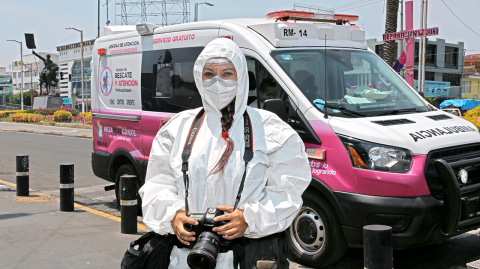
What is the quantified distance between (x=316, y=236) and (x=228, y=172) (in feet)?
8.61

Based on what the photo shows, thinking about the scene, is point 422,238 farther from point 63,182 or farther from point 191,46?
point 63,182

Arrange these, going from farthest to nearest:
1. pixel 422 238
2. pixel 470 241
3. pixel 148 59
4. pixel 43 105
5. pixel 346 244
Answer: pixel 43 105 → pixel 148 59 → pixel 470 241 → pixel 346 244 → pixel 422 238

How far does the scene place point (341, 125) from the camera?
4.35 meters

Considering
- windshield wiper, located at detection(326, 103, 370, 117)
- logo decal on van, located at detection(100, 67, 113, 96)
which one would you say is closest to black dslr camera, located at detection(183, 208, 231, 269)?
windshield wiper, located at detection(326, 103, 370, 117)

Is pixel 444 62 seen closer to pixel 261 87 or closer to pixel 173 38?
pixel 173 38

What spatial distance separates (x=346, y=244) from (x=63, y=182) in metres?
4.38

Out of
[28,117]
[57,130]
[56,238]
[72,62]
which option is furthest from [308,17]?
[72,62]

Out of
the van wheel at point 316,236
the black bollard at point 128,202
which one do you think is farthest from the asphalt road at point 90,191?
the black bollard at point 128,202

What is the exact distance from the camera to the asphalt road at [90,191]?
492cm

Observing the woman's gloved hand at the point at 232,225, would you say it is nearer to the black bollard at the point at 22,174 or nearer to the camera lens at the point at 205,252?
the camera lens at the point at 205,252

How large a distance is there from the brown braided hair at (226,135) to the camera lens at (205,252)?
31 cm

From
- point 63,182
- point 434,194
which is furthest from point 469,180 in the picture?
point 63,182

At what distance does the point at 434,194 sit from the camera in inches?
163

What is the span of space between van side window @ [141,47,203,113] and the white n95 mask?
3.41 meters
